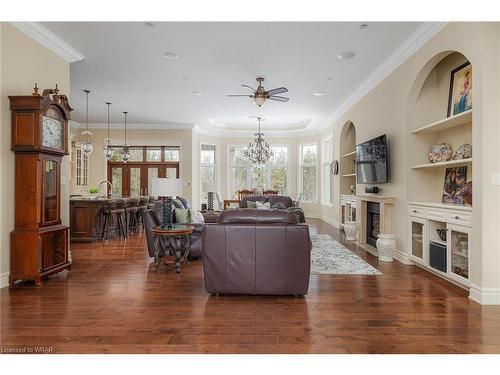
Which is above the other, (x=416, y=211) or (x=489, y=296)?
(x=416, y=211)

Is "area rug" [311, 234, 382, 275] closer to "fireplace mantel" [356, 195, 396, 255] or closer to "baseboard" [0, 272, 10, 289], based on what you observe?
"fireplace mantel" [356, 195, 396, 255]

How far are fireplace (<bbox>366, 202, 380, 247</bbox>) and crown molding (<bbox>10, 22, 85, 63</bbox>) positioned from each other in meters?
5.50

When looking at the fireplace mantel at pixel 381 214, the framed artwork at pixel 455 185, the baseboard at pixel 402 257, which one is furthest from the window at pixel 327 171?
the framed artwork at pixel 455 185

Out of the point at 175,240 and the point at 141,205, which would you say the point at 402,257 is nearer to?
the point at 175,240

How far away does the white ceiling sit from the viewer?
4.09m

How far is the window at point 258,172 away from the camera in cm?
1162

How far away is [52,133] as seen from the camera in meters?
3.92

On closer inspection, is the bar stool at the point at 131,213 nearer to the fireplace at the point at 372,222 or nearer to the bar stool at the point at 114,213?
the bar stool at the point at 114,213

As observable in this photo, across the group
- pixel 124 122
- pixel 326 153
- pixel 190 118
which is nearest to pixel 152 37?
pixel 190 118

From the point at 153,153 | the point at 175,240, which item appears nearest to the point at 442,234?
the point at 175,240

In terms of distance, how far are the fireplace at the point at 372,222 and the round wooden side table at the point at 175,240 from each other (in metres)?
3.34

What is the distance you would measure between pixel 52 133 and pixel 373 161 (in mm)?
4884

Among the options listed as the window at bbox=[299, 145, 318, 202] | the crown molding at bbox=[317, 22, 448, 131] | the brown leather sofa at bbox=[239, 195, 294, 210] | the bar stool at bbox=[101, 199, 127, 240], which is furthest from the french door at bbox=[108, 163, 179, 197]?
the crown molding at bbox=[317, 22, 448, 131]
